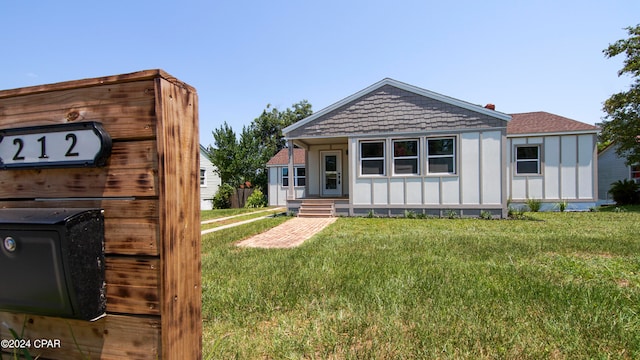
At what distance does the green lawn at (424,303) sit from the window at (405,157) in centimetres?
630

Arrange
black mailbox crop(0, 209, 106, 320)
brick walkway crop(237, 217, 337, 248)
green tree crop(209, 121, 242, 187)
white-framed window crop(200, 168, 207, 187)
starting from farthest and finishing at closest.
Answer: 1. white-framed window crop(200, 168, 207, 187)
2. green tree crop(209, 121, 242, 187)
3. brick walkway crop(237, 217, 337, 248)
4. black mailbox crop(0, 209, 106, 320)

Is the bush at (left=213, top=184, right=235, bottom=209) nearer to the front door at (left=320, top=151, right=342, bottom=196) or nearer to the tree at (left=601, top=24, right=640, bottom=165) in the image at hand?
the front door at (left=320, top=151, right=342, bottom=196)

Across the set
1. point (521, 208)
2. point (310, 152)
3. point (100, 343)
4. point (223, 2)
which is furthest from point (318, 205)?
point (100, 343)

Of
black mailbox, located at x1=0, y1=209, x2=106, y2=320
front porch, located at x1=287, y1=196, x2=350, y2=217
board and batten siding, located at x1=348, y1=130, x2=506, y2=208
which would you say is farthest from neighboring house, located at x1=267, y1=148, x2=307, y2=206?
black mailbox, located at x1=0, y1=209, x2=106, y2=320

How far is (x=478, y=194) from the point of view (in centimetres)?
1072

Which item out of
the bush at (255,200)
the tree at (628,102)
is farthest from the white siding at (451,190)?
the bush at (255,200)

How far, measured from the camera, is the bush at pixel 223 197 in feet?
68.7

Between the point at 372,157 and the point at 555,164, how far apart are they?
8.47m

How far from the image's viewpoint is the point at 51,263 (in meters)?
1.02

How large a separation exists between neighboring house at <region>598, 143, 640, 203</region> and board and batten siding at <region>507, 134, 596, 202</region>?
971 centimetres

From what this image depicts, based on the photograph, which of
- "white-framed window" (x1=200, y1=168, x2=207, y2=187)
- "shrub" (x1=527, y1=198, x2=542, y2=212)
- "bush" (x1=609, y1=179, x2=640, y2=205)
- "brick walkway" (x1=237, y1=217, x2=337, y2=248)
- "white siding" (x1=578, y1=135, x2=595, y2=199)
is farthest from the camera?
"white-framed window" (x1=200, y1=168, x2=207, y2=187)

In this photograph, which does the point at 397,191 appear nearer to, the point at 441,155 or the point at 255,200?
the point at 441,155

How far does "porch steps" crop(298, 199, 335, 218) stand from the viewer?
458 inches

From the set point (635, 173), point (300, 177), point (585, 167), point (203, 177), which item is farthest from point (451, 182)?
point (203, 177)
